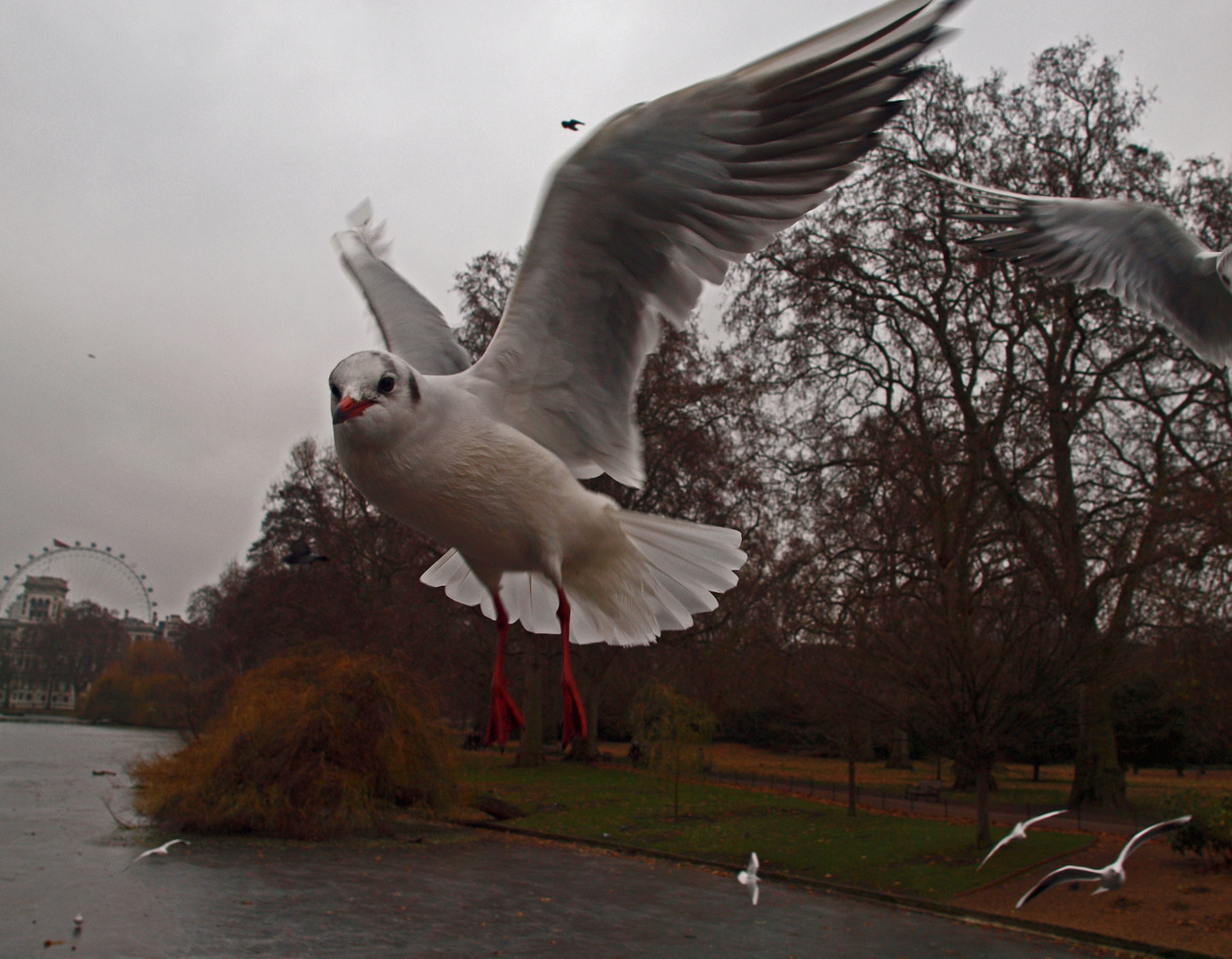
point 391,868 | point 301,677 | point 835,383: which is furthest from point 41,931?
point 835,383

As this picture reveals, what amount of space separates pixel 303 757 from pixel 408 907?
17.9 feet

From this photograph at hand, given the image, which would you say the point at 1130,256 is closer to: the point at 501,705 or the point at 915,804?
the point at 501,705

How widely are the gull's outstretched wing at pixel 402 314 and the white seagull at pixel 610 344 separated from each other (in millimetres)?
1037

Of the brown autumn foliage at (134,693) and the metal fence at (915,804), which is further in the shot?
the brown autumn foliage at (134,693)

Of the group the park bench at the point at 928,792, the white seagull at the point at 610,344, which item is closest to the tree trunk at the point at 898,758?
the park bench at the point at 928,792

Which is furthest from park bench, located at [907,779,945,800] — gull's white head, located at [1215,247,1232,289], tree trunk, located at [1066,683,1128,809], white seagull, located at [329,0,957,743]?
white seagull, located at [329,0,957,743]

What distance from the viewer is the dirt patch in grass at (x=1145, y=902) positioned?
12352mm

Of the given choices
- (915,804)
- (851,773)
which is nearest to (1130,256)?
(851,773)

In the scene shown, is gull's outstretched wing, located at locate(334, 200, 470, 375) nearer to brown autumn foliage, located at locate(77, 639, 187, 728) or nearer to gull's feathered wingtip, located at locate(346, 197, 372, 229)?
gull's feathered wingtip, located at locate(346, 197, 372, 229)

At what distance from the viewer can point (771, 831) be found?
1980 cm

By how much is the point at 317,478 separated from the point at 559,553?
3870cm

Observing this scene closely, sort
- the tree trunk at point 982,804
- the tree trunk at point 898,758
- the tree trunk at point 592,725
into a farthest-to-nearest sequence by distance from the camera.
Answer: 1. the tree trunk at point 898,758
2. the tree trunk at point 592,725
3. the tree trunk at point 982,804

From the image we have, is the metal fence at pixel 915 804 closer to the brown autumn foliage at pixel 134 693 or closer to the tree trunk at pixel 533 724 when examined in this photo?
the tree trunk at pixel 533 724

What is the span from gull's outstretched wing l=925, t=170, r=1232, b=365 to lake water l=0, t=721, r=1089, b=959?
8.74 meters
